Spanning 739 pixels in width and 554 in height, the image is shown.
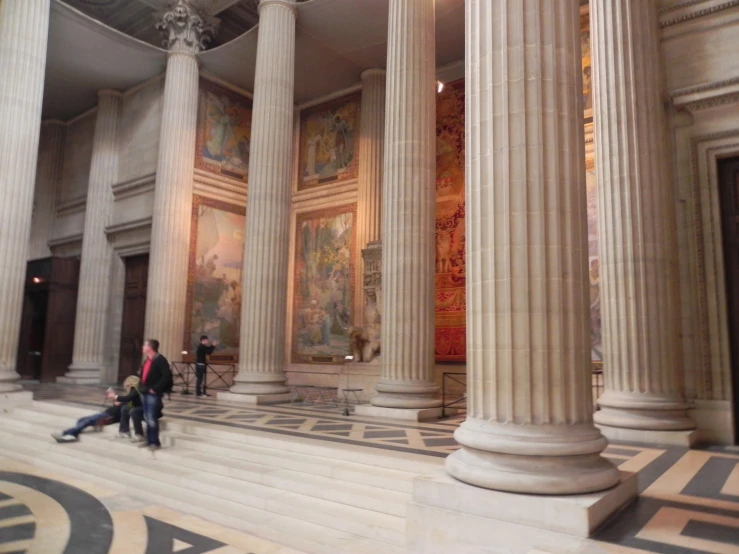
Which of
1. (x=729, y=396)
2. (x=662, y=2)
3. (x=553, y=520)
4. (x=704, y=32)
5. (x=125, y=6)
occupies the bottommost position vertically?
(x=553, y=520)

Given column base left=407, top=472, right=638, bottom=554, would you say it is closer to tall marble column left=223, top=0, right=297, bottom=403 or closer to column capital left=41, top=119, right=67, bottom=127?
tall marble column left=223, top=0, right=297, bottom=403

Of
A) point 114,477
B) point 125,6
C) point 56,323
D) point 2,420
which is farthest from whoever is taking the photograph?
point 56,323

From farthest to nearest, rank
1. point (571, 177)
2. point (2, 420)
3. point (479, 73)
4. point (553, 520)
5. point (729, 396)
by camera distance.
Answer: point (2, 420) < point (729, 396) < point (479, 73) < point (571, 177) < point (553, 520)

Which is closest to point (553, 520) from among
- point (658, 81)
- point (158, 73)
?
point (658, 81)

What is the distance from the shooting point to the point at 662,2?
25.5ft

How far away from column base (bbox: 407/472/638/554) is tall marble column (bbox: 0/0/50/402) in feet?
32.1

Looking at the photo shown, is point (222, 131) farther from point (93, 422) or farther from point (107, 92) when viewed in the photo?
point (93, 422)

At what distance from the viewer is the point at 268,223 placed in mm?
11055

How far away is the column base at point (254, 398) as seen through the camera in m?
10.3

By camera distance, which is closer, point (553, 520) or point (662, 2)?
point (553, 520)

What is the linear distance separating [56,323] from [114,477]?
12.4 metres

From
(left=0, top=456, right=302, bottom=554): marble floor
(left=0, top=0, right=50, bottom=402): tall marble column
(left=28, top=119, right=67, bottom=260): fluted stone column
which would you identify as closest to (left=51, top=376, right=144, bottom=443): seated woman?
(left=0, top=456, right=302, bottom=554): marble floor

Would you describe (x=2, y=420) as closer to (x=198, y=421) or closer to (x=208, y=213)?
(x=198, y=421)

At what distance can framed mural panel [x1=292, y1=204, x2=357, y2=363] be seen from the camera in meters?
16.0
